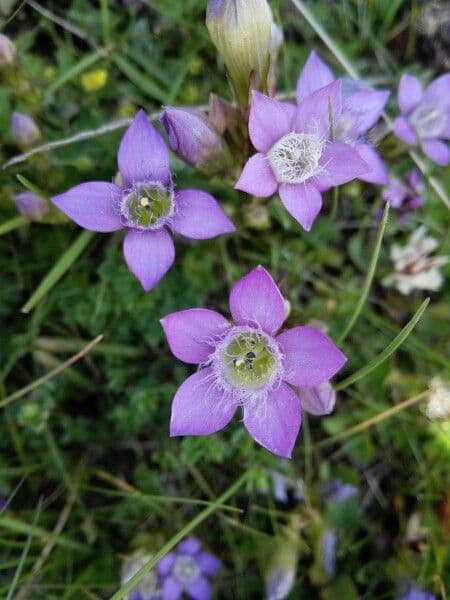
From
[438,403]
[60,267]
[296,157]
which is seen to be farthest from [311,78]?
[438,403]

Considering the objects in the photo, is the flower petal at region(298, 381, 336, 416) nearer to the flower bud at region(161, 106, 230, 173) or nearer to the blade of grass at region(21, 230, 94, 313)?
the flower bud at region(161, 106, 230, 173)

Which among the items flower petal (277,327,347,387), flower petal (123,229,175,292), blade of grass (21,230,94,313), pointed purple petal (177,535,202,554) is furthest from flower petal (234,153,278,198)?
pointed purple petal (177,535,202,554)

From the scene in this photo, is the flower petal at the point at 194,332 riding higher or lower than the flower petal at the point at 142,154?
lower

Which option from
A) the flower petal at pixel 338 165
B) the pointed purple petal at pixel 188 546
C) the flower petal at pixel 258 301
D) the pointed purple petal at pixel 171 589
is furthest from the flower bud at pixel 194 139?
the pointed purple petal at pixel 171 589

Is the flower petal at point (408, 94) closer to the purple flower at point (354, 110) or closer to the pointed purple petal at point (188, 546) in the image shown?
the purple flower at point (354, 110)

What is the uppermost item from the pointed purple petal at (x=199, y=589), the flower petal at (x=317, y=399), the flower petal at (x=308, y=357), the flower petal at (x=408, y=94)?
the flower petal at (x=308, y=357)
